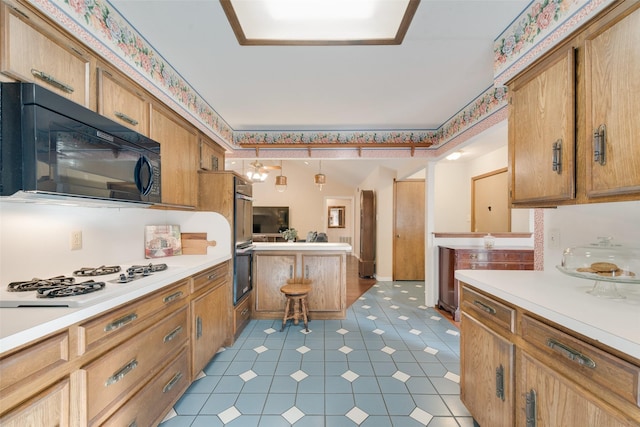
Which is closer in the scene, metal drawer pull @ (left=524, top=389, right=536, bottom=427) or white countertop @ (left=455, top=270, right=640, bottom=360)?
white countertop @ (left=455, top=270, right=640, bottom=360)

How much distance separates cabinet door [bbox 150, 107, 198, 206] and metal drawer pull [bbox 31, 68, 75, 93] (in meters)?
0.57

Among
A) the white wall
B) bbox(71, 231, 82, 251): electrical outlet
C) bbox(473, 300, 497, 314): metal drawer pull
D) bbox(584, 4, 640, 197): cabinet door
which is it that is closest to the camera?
bbox(584, 4, 640, 197): cabinet door

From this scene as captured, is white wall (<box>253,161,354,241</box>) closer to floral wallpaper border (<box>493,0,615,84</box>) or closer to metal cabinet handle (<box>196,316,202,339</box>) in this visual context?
metal cabinet handle (<box>196,316,202,339</box>)

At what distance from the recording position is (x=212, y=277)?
2100 mm

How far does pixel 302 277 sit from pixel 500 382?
210cm

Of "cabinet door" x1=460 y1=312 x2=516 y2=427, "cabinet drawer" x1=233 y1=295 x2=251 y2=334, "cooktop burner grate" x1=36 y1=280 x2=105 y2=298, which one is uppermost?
"cooktop burner grate" x1=36 y1=280 x2=105 y2=298

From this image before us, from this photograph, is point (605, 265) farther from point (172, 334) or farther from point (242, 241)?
point (242, 241)

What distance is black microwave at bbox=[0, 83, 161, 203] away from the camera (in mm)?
940

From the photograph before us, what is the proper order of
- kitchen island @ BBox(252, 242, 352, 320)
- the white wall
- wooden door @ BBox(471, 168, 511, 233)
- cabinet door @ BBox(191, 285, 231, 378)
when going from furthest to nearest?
the white wall → wooden door @ BBox(471, 168, 511, 233) → kitchen island @ BBox(252, 242, 352, 320) → cabinet door @ BBox(191, 285, 231, 378)

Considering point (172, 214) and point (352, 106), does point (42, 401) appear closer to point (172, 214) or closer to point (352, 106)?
point (172, 214)

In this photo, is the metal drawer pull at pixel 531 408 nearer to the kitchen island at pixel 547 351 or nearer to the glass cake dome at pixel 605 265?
the kitchen island at pixel 547 351

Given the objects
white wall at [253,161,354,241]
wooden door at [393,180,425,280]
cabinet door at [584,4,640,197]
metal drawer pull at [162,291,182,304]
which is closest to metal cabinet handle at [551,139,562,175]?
cabinet door at [584,4,640,197]

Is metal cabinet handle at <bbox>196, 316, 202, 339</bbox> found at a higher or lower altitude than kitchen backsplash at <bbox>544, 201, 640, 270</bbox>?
lower

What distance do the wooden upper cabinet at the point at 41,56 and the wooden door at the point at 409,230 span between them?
4.45 meters
